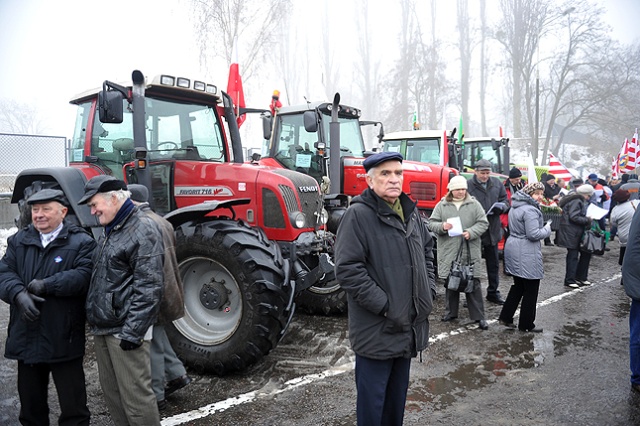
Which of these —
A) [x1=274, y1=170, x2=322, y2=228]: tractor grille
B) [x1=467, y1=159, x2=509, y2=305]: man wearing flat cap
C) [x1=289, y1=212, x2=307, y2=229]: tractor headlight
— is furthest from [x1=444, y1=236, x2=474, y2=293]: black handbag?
[x1=289, y1=212, x2=307, y2=229]: tractor headlight

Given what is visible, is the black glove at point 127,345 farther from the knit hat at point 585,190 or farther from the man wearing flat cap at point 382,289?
the knit hat at point 585,190

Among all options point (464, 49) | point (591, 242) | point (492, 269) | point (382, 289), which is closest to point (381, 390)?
point (382, 289)

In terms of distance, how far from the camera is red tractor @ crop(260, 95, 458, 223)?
6745mm

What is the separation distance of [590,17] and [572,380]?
28865mm

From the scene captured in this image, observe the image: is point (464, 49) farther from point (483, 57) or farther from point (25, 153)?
point (25, 153)

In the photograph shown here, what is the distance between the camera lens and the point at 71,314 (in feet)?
9.67

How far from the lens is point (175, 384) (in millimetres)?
3734

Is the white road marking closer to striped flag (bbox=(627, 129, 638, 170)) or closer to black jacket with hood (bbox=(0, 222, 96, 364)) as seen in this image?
black jacket with hood (bbox=(0, 222, 96, 364))

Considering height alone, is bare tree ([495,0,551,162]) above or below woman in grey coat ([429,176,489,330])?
above

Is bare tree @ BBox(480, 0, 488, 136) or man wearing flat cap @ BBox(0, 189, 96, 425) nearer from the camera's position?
man wearing flat cap @ BBox(0, 189, 96, 425)

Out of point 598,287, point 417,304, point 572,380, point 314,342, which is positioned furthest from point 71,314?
point 598,287

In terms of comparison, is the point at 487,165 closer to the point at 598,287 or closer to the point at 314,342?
the point at 598,287

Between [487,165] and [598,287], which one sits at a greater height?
[487,165]

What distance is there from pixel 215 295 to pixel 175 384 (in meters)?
0.93
